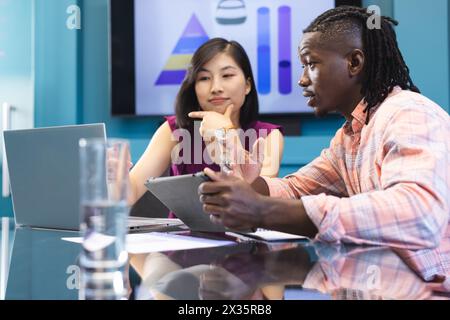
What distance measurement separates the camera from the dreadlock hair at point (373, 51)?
3.92 ft

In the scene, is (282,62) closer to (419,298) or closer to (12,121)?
(12,121)

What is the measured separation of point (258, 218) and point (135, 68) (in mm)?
2241

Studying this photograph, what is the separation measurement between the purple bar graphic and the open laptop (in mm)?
1615

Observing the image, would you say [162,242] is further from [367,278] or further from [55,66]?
[55,66]

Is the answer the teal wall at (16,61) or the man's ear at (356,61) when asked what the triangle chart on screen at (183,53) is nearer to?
the teal wall at (16,61)

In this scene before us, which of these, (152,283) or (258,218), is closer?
(152,283)

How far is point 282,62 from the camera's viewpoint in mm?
2773

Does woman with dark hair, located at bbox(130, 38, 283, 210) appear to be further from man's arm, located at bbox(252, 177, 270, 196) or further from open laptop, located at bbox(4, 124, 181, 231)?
open laptop, located at bbox(4, 124, 181, 231)

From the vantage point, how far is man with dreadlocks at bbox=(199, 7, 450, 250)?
33.5 inches

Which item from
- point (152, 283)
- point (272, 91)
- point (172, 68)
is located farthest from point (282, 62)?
point (152, 283)

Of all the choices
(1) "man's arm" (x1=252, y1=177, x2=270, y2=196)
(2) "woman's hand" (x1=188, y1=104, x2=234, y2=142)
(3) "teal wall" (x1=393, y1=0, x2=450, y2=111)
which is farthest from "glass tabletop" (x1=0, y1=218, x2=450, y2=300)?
(3) "teal wall" (x1=393, y1=0, x2=450, y2=111)

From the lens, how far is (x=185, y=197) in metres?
1.10

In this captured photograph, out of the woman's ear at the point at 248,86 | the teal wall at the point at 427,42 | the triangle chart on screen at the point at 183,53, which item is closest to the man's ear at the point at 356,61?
the woman's ear at the point at 248,86
